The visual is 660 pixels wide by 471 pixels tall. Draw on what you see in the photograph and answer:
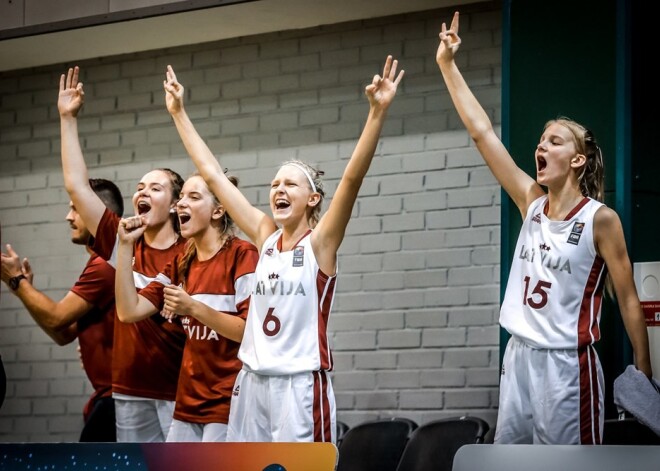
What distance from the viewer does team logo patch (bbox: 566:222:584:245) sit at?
167 inches

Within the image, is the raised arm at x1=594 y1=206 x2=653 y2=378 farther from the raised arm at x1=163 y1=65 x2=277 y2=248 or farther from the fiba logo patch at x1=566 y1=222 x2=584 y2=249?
the raised arm at x1=163 y1=65 x2=277 y2=248

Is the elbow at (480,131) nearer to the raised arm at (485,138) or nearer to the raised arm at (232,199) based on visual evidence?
Result: the raised arm at (485,138)

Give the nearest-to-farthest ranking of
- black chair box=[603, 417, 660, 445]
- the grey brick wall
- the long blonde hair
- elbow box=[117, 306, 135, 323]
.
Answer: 1. black chair box=[603, 417, 660, 445]
2. elbow box=[117, 306, 135, 323]
3. the long blonde hair
4. the grey brick wall

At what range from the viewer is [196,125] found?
6.90 meters

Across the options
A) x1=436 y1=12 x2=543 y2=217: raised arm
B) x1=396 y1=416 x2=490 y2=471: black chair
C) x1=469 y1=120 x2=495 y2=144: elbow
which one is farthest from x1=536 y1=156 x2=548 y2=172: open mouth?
x1=396 y1=416 x2=490 y2=471: black chair

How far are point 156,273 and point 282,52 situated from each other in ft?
6.63

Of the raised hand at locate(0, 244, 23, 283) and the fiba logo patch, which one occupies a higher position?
the fiba logo patch

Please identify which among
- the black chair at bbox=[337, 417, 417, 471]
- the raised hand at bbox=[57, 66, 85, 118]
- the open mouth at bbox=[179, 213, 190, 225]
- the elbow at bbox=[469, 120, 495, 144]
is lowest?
the black chair at bbox=[337, 417, 417, 471]

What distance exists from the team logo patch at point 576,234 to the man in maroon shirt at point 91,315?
7.73 feet

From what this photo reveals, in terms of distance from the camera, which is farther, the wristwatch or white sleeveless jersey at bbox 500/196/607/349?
the wristwatch

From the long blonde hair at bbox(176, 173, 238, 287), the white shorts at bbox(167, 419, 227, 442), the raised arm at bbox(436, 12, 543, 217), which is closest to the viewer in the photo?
the raised arm at bbox(436, 12, 543, 217)

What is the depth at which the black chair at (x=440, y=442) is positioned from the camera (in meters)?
4.91

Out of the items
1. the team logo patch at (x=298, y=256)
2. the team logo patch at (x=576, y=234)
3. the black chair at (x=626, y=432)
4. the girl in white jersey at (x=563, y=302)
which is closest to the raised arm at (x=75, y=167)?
the team logo patch at (x=298, y=256)

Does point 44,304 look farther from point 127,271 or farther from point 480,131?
point 480,131
